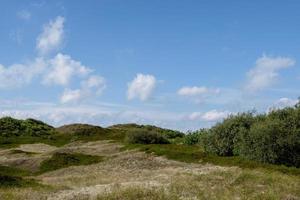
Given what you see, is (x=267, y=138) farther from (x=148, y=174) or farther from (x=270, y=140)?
(x=148, y=174)

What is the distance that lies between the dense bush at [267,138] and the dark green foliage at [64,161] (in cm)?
1444

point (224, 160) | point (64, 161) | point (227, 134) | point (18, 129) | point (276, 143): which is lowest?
point (224, 160)

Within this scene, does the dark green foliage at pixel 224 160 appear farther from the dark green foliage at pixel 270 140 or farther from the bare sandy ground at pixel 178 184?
the bare sandy ground at pixel 178 184

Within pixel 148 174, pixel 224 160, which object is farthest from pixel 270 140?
pixel 148 174

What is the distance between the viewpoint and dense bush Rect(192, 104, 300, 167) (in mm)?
51875

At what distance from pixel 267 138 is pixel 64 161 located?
2206 centimetres

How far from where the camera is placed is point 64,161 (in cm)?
5900

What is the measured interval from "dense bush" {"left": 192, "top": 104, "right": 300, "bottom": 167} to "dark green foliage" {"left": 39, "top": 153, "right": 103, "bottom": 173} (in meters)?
14.4

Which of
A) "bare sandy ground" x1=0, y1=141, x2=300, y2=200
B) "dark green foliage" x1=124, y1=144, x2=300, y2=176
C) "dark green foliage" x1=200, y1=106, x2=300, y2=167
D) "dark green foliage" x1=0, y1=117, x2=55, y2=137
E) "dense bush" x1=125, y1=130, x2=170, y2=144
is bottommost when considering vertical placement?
"bare sandy ground" x1=0, y1=141, x2=300, y2=200

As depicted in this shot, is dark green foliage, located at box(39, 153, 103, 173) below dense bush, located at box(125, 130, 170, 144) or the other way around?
below

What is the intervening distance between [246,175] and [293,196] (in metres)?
5.34

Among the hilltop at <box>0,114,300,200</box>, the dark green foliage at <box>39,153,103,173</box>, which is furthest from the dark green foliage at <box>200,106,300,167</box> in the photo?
the dark green foliage at <box>39,153,103,173</box>

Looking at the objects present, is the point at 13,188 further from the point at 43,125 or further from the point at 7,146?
the point at 43,125

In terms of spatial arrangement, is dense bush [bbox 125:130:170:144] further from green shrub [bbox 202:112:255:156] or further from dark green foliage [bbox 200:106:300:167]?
dark green foliage [bbox 200:106:300:167]
